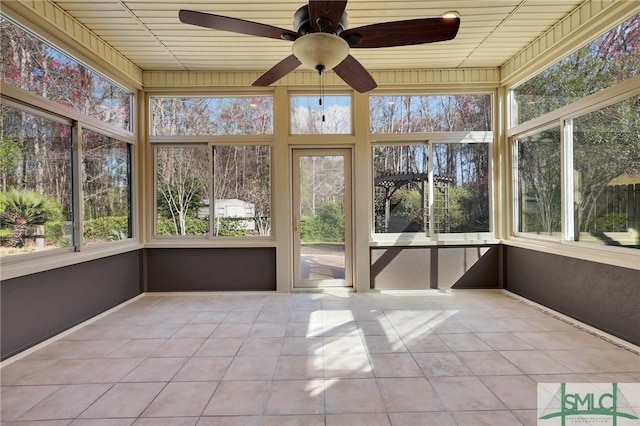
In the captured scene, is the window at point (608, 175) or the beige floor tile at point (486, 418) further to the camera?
the window at point (608, 175)

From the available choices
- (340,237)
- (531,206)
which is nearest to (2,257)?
(340,237)

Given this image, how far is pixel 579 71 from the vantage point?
136 inches

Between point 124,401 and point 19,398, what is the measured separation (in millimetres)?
727

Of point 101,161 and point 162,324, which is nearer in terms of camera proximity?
point 162,324

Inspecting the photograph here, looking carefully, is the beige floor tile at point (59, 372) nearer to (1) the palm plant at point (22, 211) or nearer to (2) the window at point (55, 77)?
(1) the palm plant at point (22, 211)

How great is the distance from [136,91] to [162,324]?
129 inches

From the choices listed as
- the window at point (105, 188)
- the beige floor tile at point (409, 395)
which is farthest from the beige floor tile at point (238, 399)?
the window at point (105, 188)

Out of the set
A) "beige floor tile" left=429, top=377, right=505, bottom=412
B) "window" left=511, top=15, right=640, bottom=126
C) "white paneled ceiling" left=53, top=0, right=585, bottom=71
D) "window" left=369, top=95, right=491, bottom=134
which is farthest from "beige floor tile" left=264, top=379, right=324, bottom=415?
"window" left=511, top=15, right=640, bottom=126

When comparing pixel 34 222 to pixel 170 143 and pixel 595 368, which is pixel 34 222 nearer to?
pixel 170 143

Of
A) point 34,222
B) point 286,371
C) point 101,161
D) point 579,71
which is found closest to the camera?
point 286,371

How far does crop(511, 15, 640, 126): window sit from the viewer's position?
2.92m

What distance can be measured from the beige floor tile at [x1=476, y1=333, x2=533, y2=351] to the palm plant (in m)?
4.33

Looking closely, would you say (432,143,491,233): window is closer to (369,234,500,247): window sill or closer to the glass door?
(369,234,500,247): window sill

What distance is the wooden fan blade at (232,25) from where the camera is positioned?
2186 millimetres
